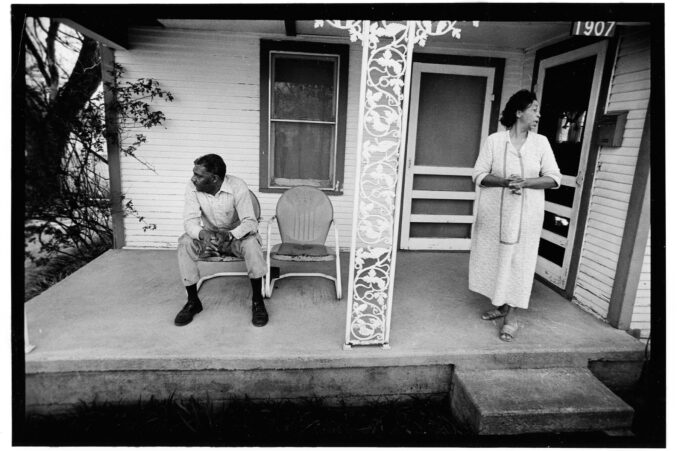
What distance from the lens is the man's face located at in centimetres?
312

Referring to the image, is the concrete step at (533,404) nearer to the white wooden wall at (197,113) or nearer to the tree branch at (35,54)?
the white wooden wall at (197,113)

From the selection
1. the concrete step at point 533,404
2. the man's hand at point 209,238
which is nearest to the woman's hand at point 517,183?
the concrete step at point 533,404

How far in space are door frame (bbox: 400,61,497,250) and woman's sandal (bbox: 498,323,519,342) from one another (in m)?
2.09

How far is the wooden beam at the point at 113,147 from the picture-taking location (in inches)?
168

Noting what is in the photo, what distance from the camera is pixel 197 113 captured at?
4.50m

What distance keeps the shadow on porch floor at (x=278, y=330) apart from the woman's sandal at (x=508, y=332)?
5cm

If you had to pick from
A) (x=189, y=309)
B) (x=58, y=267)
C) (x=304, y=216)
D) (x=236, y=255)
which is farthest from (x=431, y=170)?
(x=58, y=267)

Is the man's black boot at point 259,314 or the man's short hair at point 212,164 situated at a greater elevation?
the man's short hair at point 212,164

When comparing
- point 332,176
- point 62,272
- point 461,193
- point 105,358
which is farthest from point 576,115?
point 62,272

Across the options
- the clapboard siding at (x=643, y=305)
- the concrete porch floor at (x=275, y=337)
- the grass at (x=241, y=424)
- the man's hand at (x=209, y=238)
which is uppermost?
the man's hand at (x=209, y=238)

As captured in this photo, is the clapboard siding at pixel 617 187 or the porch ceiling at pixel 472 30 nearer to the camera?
the clapboard siding at pixel 617 187

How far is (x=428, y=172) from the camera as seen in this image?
4.82 metres

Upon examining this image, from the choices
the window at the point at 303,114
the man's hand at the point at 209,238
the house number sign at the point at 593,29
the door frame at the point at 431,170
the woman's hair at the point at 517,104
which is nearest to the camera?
the house number sign at the point at 593,29

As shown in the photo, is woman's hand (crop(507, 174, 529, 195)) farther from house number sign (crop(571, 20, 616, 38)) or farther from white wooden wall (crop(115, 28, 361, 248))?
white wooden wall (crop(115, 28, 361, 248))
